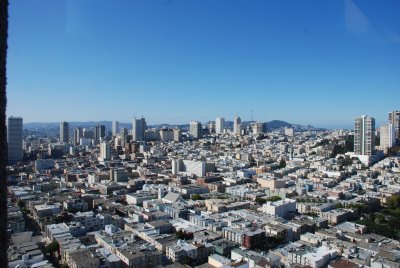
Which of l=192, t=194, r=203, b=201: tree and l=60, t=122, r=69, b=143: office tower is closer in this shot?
l=192, t=194, r=203, b=201: tree

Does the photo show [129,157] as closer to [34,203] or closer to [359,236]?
[34,203]

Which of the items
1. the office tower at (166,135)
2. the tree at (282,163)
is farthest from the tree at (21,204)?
the office tower at (166,135)

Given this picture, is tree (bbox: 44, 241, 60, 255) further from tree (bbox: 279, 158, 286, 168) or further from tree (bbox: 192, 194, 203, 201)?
tree (bbox: 279, 158, 286, 168)

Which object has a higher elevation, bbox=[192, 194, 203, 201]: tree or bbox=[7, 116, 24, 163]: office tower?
bbox=[7, 116, 24, 163]: office tower

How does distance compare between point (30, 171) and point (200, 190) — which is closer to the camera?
point (200, 190)

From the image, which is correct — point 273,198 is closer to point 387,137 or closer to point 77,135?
point 387,137

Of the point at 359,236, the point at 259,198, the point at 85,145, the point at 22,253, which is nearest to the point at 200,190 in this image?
the point at 259,198

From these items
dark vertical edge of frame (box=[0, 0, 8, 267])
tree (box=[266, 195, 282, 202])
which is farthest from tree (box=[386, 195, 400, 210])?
dark vertical edge of frame (box=[0, 0, 8, 267])
